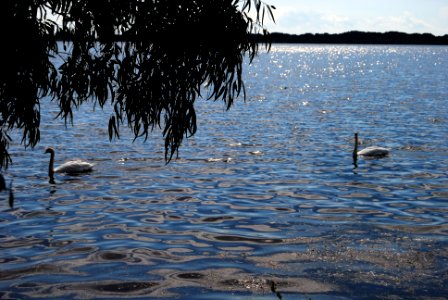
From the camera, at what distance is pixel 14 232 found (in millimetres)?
16750

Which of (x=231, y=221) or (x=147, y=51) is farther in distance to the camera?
(x=231, y=221)

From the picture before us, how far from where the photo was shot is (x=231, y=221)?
1800 centimetres

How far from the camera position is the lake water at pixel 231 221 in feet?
42.8

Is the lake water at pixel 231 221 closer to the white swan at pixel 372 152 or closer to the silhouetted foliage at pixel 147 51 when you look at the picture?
the white swan at pixel 372 152

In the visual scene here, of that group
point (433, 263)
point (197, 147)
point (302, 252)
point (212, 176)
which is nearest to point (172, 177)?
point (212, 176)

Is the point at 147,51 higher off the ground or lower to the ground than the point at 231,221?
higher

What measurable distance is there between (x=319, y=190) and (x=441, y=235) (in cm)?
600

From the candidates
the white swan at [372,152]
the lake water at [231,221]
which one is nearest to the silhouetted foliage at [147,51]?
the lake water at [231,221]

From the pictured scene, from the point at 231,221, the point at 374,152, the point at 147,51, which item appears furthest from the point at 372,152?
the point at 147,51

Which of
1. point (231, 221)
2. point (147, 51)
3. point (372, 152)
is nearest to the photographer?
point (147, 51)

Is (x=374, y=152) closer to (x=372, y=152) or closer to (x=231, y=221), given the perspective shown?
(x=372, y=152)

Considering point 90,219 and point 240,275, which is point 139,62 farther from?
point 90,219

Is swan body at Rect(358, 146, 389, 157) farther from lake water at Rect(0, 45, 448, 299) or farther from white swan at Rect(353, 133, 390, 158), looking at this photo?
lake water at Rect(0, 45, 448, 299)

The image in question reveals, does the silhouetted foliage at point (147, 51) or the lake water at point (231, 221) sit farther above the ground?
the silhouetted foliage at point (147, 51)
